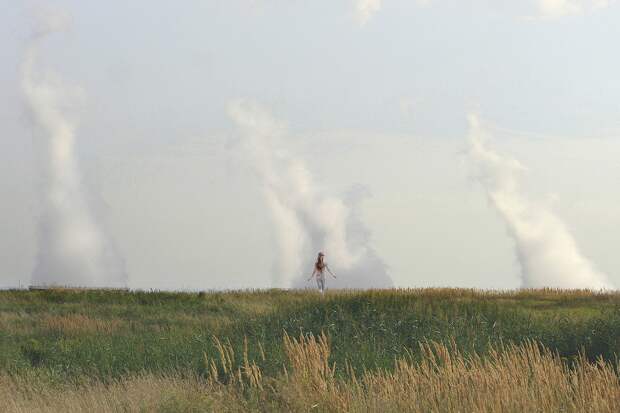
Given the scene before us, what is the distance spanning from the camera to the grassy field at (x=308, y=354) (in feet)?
30.1

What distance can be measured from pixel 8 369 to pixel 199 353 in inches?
133

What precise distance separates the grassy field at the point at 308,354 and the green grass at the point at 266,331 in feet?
0.19

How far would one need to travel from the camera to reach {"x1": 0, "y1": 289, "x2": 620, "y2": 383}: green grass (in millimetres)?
14398

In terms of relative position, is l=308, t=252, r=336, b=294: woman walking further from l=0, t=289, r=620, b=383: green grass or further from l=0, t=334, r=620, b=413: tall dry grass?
l=0, t=334, r=620, b=413: tall dry grass

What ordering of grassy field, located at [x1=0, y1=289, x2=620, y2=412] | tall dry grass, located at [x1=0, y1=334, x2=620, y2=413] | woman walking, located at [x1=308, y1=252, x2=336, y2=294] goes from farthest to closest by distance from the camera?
woman walking, located at [x1=308, y1=252, x2=336, y2=294] → grassy field, located at [x1=0, y1=289, x2=620, y2=412] → tall dry grass, located at [x1=0, y1=334, x2=620, y2=413]

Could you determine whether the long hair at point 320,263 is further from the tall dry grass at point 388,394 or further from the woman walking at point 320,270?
the tall dry grass at point 388,394

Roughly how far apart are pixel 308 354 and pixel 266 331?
8.44 m

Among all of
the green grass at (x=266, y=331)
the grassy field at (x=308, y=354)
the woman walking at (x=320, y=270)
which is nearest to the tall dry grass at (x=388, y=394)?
the grassy field at (x=308, y=354)

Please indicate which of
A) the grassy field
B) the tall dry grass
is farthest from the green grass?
the tall dry grass

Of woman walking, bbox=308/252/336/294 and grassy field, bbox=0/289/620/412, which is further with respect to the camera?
woman walking, bbox=308/252/336/294

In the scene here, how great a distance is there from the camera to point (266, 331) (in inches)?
717

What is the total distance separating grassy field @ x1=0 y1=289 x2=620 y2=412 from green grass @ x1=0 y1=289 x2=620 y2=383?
57 millimetres

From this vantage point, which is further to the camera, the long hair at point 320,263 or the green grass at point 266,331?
the long hair at point 320,263

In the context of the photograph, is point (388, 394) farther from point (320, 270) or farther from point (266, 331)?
point (320, 270)
